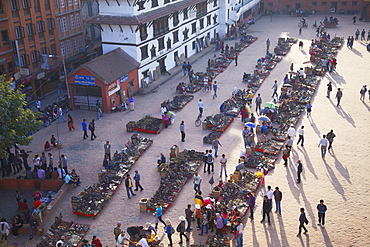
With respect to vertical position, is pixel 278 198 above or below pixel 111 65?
below

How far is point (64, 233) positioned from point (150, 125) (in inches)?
572

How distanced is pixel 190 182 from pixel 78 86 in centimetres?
1818

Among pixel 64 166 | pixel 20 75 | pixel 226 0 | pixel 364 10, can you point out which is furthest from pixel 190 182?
pixel 364 10

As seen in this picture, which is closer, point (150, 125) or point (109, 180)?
point (109, 180)

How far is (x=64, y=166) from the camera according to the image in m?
28.5

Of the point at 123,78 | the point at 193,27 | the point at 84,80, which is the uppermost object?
the point at 193,27

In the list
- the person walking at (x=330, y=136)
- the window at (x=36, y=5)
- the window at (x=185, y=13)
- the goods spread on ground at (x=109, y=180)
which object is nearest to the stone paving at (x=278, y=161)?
the goods spread on ground at (x=109, y=180)

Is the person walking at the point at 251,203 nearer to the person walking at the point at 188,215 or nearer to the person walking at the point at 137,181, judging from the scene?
the person walking at the point at 188,215

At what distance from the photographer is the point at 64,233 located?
22641 millimetres

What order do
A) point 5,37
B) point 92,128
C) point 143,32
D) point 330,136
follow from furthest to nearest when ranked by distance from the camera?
point 143,32, point 5,37, point 92,128, point 330,136

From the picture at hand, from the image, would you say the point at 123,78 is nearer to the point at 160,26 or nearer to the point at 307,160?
the point at 160,26

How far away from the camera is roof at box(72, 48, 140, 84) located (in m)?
38.7

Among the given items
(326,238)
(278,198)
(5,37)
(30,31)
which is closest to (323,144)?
(278,198)

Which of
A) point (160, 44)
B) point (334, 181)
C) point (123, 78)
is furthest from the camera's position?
point (160, 44)
